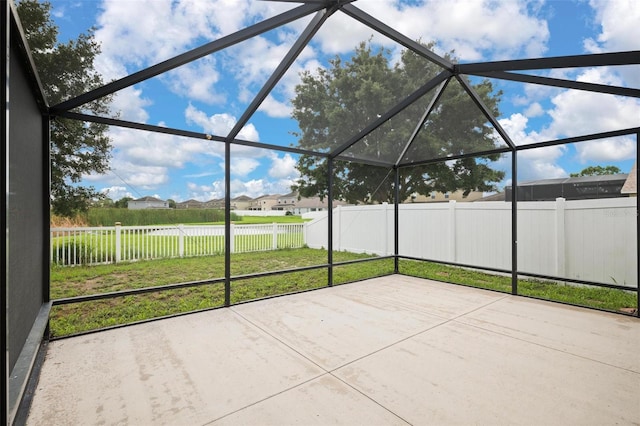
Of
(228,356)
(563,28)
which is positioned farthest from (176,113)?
(563,28)

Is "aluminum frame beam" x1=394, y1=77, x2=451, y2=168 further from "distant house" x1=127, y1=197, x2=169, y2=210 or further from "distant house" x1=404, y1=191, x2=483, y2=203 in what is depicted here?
"distant house" x1=127, y1=197, x2=169, y2=210

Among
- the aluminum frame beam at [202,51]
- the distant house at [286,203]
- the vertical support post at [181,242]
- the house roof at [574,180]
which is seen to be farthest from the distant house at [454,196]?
the aluminum frame beam at [202,51]

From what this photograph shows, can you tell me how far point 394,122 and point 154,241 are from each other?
17.1 feet

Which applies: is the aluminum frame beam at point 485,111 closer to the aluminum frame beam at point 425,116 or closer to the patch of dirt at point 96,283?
the aluminum frame beam at point 425,116

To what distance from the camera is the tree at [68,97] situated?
183 cm

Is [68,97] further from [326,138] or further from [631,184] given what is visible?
[631,184]

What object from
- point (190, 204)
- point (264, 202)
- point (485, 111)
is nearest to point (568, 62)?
point (485, 111)

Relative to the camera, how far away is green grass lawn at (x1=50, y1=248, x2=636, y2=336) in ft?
12.5

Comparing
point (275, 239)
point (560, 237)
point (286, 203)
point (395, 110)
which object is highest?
point (395, 110)

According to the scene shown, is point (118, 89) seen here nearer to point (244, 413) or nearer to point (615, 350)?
point (244, 413)

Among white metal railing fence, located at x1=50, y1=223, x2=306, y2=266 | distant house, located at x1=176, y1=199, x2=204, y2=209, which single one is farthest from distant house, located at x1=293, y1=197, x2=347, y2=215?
distant house, located at x1=176, y1=199, x2=204, y2=209

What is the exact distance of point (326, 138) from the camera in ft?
13.8

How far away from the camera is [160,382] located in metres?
2.04

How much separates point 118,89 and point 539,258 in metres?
6.03
